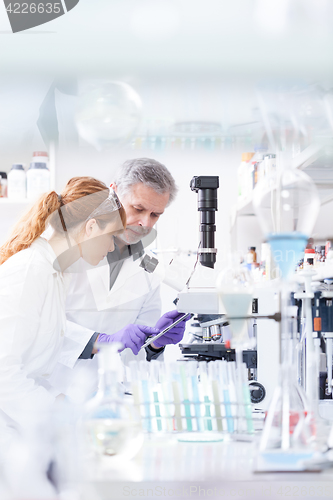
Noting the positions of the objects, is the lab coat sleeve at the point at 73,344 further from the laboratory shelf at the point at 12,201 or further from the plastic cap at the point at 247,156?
the plastic cap at the point at 247,156

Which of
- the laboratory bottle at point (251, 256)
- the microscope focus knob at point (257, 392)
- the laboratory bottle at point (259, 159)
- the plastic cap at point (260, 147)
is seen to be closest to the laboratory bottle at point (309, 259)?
the microscope focus knob at point (257, 392)

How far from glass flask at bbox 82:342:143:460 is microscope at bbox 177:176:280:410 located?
42 centimetres

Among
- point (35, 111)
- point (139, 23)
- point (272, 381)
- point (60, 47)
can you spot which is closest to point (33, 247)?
point (60, 47)

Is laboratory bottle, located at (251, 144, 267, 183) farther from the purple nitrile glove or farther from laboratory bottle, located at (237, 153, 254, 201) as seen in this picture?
the purple nitrile glove

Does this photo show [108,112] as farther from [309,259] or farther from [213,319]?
[309,259]

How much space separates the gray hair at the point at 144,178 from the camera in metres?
1.90

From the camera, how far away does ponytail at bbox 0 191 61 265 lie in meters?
1.52

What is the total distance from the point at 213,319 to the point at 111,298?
0.94 meters

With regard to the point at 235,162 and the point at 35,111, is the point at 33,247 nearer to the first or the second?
the point at 35,111

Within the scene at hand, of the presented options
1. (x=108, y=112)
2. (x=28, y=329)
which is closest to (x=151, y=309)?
(x=28, y=329)

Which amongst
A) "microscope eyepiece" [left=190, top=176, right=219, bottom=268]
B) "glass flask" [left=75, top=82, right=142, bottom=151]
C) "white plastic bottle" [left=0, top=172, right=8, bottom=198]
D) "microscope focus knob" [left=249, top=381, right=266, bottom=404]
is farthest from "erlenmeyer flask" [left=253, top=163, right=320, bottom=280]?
"white plastic bottle" [left=0, top=172, right=8, bottom=198]

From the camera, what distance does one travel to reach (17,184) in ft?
7.81

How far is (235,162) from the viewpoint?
3068mm

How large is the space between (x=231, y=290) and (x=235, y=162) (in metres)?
2.25
